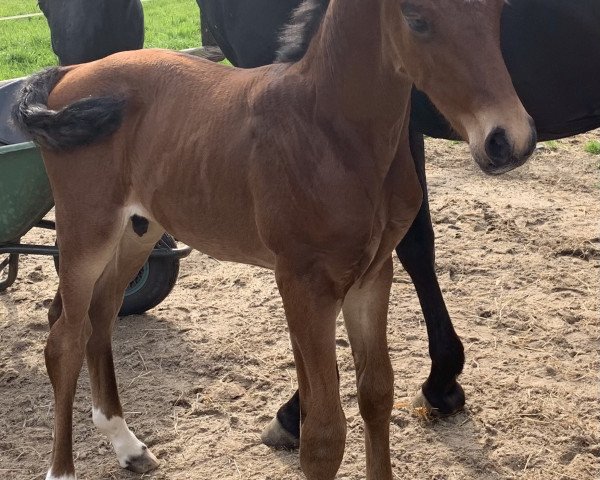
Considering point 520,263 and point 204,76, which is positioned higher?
point 204,76

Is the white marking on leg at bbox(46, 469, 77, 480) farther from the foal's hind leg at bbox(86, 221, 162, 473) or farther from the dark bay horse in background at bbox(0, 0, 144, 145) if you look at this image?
the dark bay horse in background at bbox(0, 0, 144, 145)

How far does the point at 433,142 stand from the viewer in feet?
21.2

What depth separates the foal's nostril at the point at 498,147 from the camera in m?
1.81

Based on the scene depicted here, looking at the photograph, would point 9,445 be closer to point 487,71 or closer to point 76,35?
point 76,35

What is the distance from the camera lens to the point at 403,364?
3.67 m

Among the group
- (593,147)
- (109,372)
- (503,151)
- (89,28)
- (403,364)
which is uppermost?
(503,151)

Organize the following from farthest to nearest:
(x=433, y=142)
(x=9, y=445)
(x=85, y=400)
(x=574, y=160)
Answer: (x=433, y=142) → (x=574, y=160) → (x=85, y=400) → (x=9, y=445)

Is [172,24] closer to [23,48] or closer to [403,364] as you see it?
[23,48]

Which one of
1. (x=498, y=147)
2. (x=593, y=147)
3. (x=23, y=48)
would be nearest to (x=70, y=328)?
(x=498, y=147)

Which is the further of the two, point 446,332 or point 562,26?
point 446,332

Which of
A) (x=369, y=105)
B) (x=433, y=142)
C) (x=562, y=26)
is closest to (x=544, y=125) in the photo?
(x=562, y=26)

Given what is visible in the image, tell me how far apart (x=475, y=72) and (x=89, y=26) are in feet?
7.69

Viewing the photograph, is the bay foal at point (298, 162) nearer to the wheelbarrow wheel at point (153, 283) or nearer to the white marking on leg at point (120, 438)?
the white marking on leg at point (120, 438)

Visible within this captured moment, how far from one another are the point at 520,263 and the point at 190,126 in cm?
249
